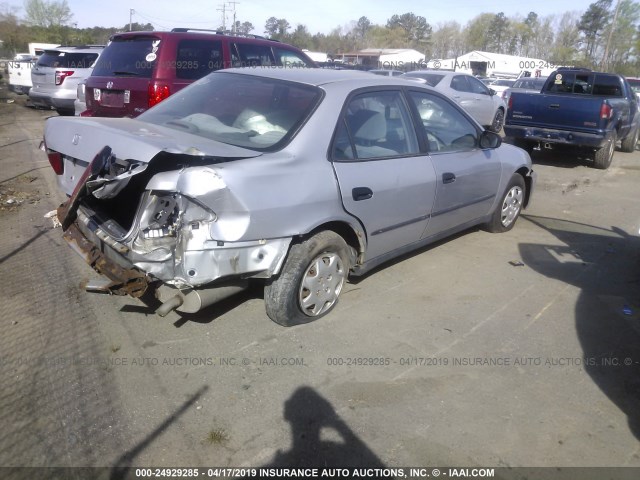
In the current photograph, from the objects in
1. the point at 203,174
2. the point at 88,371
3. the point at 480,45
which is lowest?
the point at 88,371

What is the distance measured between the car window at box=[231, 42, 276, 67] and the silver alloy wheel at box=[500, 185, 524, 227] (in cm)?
441

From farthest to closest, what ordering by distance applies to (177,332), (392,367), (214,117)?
(214,117) < (177,332) < (392,367)

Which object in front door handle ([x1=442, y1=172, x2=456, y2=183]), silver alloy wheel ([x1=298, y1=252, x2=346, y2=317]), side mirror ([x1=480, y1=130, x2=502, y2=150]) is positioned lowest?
silver alloy wheel ([x1=298, y1=252, x2=346, y2=317])

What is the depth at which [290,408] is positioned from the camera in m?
2.95

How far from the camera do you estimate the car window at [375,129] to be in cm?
374

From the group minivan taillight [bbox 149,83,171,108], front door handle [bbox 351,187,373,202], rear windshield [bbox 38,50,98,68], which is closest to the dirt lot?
front door handle [bbox 351,187,373,202]

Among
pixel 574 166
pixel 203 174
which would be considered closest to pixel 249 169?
pixel 203 174

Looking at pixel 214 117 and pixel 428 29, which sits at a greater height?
pixel 428 29

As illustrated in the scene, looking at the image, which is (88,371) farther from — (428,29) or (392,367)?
(428,29)

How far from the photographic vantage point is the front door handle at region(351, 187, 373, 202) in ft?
12.1

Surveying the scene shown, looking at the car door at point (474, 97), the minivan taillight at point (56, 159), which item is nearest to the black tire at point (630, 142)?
the car door at point (474, 97)

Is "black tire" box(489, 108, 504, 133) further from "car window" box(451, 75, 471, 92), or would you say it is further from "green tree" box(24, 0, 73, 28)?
"green tree" box(24, 0, 73, 28)

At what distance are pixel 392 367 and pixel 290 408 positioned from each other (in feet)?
2.52

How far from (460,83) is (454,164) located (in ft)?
32.5
